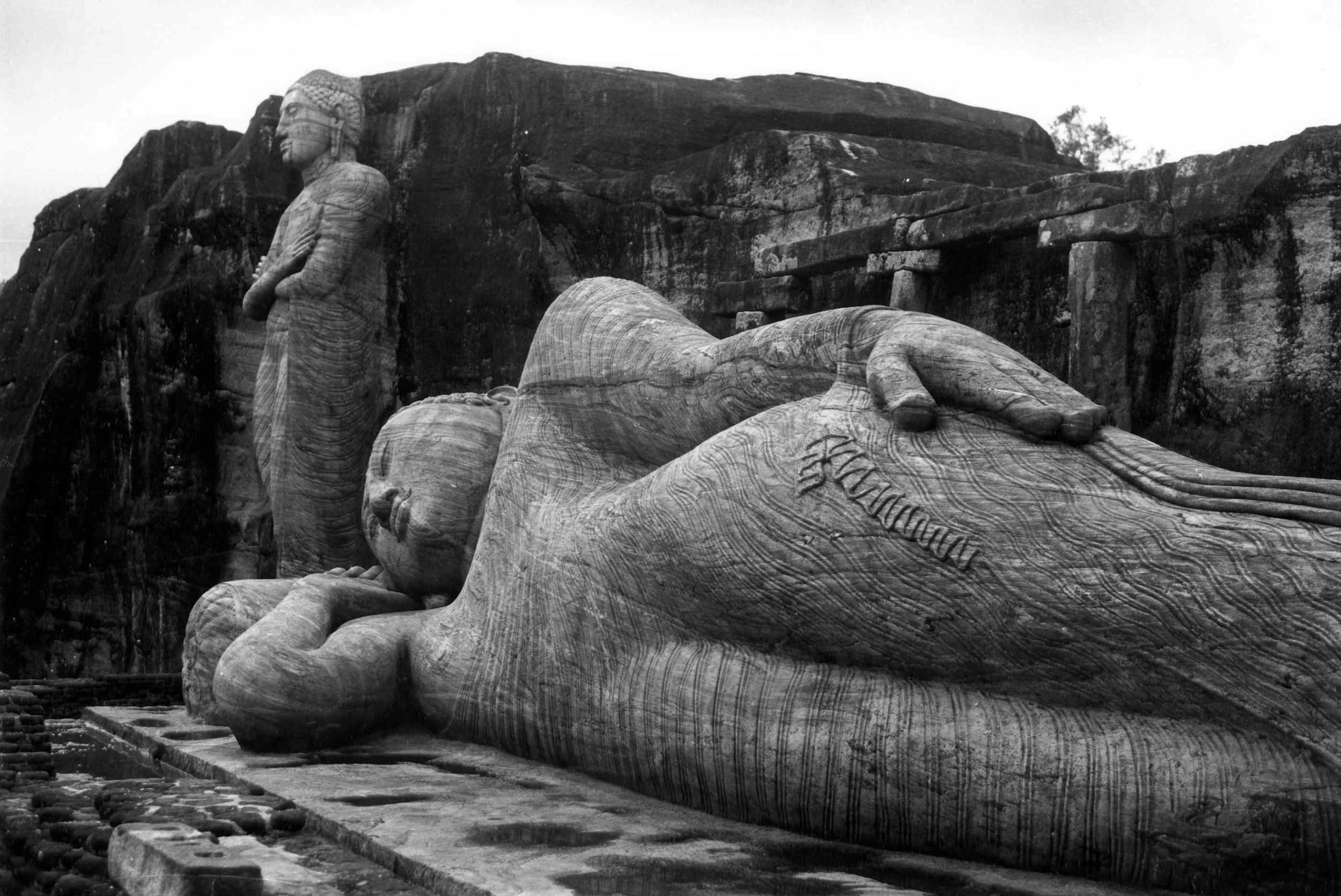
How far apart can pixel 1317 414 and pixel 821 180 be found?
253cm

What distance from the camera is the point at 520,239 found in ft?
26.3

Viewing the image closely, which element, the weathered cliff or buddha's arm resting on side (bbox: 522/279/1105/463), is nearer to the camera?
buddha's arm resting on side (bbox: 522/279/1105/463)

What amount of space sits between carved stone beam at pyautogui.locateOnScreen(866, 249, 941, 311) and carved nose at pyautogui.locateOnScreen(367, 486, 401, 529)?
1.71 metres

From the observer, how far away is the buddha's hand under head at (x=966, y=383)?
3512mm

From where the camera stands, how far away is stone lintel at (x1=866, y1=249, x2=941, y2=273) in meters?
5.28

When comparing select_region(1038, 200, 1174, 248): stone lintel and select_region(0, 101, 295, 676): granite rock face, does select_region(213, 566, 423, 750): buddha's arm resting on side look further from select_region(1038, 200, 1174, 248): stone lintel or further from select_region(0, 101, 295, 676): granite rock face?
select_region(0, 101, 295, 676): granite rock face

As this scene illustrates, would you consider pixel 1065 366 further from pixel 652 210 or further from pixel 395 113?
pixel 395 113

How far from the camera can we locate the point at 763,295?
589 cm

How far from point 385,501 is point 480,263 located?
312 centimetres

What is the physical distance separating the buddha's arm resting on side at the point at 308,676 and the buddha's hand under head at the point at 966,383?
182 cm

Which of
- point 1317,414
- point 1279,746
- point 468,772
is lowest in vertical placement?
point 468,772

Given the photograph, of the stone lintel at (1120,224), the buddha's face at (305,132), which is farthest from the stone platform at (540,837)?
the buddha's face at (305,132)

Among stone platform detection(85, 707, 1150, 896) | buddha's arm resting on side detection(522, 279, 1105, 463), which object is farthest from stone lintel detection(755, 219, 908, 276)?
stone platform detection(85, 707, 1150, 896)

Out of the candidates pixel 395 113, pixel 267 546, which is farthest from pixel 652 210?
pixel 267 546
